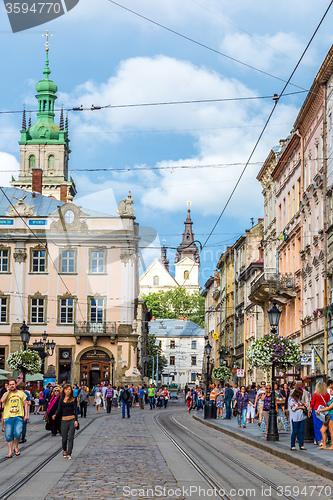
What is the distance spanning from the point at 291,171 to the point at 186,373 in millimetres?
102578

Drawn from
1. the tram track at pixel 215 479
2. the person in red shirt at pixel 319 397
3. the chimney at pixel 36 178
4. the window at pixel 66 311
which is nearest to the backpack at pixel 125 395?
the tram track at pixel 215 479

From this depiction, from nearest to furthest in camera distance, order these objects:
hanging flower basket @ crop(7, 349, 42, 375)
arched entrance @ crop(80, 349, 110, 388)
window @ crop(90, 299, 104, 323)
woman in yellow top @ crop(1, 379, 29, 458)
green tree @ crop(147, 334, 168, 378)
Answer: woman in yellow top @ crop(1, 379, 29, 458) < hanging flower basket @ crop(7, 349, 42, 375) < arched entrance @ crop(80, 349, 110, 388) < window @ crop(90, 299, 104, 323) < green tree @ crop(147, 334, 168, 378)

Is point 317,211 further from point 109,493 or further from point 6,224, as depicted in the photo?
point 6,224

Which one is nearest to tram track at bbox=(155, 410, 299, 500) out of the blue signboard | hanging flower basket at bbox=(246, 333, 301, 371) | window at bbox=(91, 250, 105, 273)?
hanging flower basket at bbox=(246, 333, 301, 371)

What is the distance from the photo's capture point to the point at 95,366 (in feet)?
206

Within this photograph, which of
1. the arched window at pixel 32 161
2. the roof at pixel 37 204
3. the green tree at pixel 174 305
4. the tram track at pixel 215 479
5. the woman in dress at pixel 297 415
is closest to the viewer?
the tram track at pixel 215 479

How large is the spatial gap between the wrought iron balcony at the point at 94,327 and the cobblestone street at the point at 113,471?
40260 mm

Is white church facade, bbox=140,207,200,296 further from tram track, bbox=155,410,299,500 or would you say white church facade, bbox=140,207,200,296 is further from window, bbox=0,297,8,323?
tram track, bbox=155,410,299,500

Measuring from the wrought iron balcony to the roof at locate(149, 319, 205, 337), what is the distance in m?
79.5

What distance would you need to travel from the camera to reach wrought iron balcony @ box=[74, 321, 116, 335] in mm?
62656

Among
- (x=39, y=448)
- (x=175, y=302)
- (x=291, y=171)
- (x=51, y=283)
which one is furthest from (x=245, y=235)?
(x=175, y=302)

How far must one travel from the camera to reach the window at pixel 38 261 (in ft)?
210

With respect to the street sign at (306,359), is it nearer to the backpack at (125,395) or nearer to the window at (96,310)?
the backpack at (125,395)

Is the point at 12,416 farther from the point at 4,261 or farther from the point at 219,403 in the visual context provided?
the point at 4,261
